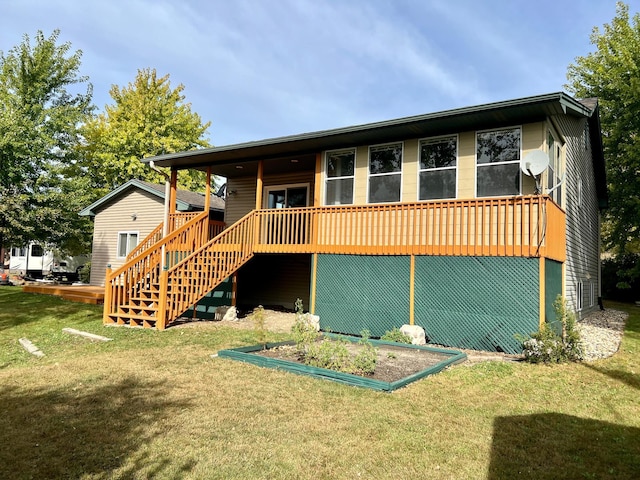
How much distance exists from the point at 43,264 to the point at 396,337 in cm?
2981

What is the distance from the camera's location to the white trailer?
27.5 metres

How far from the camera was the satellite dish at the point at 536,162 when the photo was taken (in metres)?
7.94

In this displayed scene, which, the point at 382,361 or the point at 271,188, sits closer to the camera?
the point at 382,361

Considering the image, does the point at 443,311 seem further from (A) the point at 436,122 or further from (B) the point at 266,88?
(B) the point at 266,88

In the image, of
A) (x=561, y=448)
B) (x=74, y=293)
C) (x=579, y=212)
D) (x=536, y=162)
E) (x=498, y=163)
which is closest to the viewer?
(x=561, y=448)

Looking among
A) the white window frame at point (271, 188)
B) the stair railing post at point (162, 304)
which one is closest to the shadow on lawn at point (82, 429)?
the stair railing post at point (162, 304)

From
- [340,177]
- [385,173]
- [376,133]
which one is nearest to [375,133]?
[376,133]

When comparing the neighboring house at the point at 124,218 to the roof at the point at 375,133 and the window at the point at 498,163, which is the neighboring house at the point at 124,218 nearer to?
the roof at the point at 375,133

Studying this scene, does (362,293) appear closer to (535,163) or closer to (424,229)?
(424,229)

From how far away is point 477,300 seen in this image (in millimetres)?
8234

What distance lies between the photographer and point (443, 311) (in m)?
8.56

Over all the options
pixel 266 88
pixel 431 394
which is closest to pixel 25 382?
pixel 431 394

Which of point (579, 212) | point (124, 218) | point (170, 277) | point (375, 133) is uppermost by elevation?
point (375, 133)

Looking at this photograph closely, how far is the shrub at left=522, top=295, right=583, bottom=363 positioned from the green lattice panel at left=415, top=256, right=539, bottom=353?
0.68 meters
